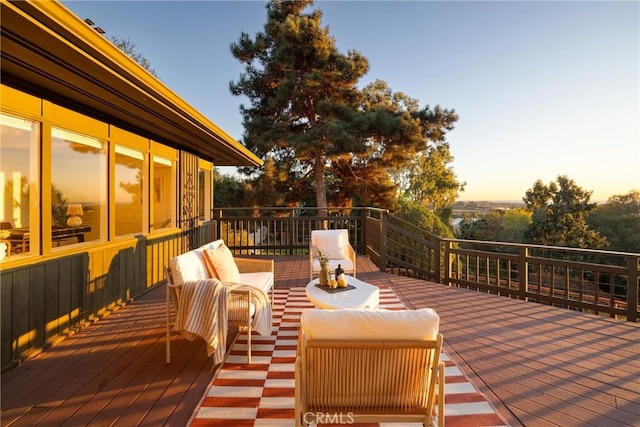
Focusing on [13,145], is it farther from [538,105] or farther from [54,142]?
[538,105]

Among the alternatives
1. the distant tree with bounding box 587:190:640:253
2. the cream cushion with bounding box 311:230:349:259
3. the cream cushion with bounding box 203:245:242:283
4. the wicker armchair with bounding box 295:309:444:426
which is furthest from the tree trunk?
the distant tree with bounding box 587:190:640:253

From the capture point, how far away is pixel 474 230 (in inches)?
946

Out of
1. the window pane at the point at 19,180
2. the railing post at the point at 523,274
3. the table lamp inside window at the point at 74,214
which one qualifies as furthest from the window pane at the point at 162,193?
the railing post at the point at 523,274

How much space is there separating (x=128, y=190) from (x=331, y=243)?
2984 millimetres

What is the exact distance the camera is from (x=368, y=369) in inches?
62.3

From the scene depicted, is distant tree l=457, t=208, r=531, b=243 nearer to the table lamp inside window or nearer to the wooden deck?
the wooden deck

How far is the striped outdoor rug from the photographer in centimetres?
200

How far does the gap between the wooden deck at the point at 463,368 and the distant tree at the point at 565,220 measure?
61.3 ft

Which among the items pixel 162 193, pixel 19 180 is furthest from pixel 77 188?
pixel 162 193

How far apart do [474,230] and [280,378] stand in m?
24.0

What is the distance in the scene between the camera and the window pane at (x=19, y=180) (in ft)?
9.80

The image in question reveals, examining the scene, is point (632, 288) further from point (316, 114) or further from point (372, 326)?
point (316, 114)

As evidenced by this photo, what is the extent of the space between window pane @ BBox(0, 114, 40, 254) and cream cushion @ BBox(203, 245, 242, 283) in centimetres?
146

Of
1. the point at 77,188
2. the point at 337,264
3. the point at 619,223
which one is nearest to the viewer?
the point at 77,188
